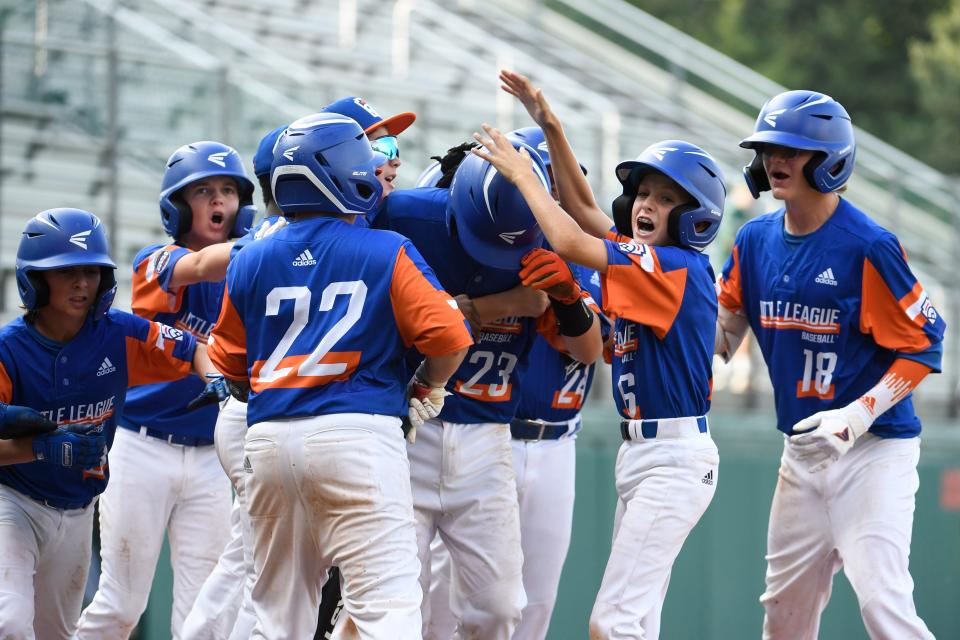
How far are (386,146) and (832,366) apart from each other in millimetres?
2215

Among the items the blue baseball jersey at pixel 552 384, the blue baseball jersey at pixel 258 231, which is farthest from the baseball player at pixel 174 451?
the blue baseball jersey at pixel 552 384

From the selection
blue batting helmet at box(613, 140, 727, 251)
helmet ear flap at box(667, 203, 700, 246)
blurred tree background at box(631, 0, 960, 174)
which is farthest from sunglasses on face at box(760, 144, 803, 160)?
blurred tree background at box(631, 0, 960, 174)

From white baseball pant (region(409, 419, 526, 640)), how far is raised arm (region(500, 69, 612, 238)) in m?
1.03

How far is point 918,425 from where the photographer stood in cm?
637

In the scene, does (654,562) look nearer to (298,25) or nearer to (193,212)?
(193,212)

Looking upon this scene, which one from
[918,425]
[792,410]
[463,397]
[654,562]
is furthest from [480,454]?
[918,425]

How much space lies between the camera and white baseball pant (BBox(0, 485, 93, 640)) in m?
6.09

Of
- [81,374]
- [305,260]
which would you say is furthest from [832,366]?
[81,374]

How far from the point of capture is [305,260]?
514 cm

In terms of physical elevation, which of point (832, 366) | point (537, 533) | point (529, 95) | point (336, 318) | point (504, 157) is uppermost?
point (529, 95)

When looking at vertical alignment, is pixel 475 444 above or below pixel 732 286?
below

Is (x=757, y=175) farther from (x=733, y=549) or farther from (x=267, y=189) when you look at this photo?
(x=733, y=549)

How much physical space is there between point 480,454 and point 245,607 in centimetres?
118

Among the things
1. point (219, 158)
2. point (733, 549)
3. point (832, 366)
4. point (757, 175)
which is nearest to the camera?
point (832, 366)
